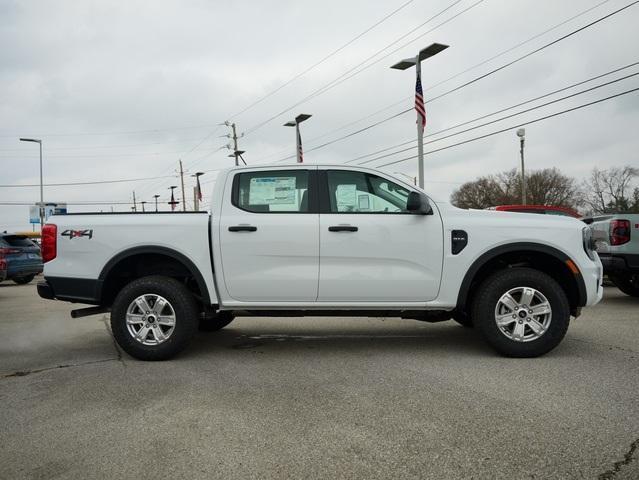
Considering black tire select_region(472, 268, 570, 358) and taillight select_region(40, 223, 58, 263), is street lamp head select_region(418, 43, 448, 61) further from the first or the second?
taillight select_region(40, 223, 58, 263)

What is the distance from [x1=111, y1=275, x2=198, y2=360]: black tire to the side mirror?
→ 2.30 metres

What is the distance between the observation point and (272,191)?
17.4ft

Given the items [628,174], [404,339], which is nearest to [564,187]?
[628,174]

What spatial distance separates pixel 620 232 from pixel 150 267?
6.91 metres

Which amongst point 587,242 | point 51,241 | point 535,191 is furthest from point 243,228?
point 535,191

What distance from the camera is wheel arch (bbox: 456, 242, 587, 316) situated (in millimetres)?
5039

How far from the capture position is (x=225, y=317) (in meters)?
6.58

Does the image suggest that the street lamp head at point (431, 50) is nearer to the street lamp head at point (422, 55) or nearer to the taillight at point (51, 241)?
the street lamp head at point (422, 55)

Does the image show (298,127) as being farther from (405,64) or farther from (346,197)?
(346,197)

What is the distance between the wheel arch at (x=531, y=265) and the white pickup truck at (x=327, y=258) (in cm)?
1

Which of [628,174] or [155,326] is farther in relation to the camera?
[628,174]

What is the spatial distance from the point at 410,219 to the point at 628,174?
63229 millimetres

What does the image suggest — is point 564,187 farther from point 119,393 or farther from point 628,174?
point 119,393

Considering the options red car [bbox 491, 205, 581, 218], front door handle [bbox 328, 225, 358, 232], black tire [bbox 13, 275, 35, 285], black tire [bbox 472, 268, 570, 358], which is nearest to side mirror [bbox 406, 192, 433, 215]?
front door handle [bbox 328, 225, 358, 232]
